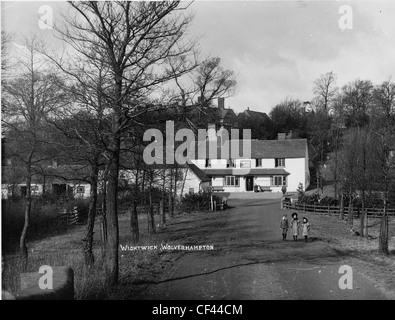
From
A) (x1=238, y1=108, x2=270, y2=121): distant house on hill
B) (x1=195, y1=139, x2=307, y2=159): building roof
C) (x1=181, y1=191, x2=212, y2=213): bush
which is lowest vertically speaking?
(x1=181, y1=191, x2=212, y2=213): bush

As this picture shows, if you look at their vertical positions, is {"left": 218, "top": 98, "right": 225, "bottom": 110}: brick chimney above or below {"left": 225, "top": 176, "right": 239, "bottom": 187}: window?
above

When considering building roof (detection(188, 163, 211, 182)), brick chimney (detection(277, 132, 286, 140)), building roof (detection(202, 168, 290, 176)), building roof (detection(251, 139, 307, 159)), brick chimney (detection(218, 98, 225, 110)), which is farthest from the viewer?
building roof (detection(188, 163, 211, 182))

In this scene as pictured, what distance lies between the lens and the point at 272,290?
455 centimetres

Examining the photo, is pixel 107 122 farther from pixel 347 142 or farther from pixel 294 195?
pixel 347 142

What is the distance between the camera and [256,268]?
5.27 metres

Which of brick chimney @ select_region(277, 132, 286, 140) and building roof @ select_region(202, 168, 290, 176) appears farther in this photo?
brick chimney @ select_region(277, 132, 286, 140)

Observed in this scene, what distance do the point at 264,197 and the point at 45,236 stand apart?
3001 millimetres

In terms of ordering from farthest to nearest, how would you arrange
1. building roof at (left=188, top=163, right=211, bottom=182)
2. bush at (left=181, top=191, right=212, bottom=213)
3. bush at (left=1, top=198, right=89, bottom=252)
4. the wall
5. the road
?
bush at (left=181, top=191, right=212, bottom=213) < building roof at (left=188, top=163, right=211, bottom=182) < bush at (left=1, top=198, right=89, bottom=252) < the road < the wall

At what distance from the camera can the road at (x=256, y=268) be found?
14.5 feet

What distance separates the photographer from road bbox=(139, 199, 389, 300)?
14.5ft

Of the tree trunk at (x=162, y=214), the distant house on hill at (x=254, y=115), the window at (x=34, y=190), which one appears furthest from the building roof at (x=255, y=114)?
the window at (x=34, y=190)

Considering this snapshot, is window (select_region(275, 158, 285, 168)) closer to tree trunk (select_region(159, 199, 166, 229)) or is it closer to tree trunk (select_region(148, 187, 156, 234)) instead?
tree trunk (select_region(148, 187, 156, 234))

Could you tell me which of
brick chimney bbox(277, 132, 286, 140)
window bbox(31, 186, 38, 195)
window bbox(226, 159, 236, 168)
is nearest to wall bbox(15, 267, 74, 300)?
window bbox(226, 159, 236, 168)
